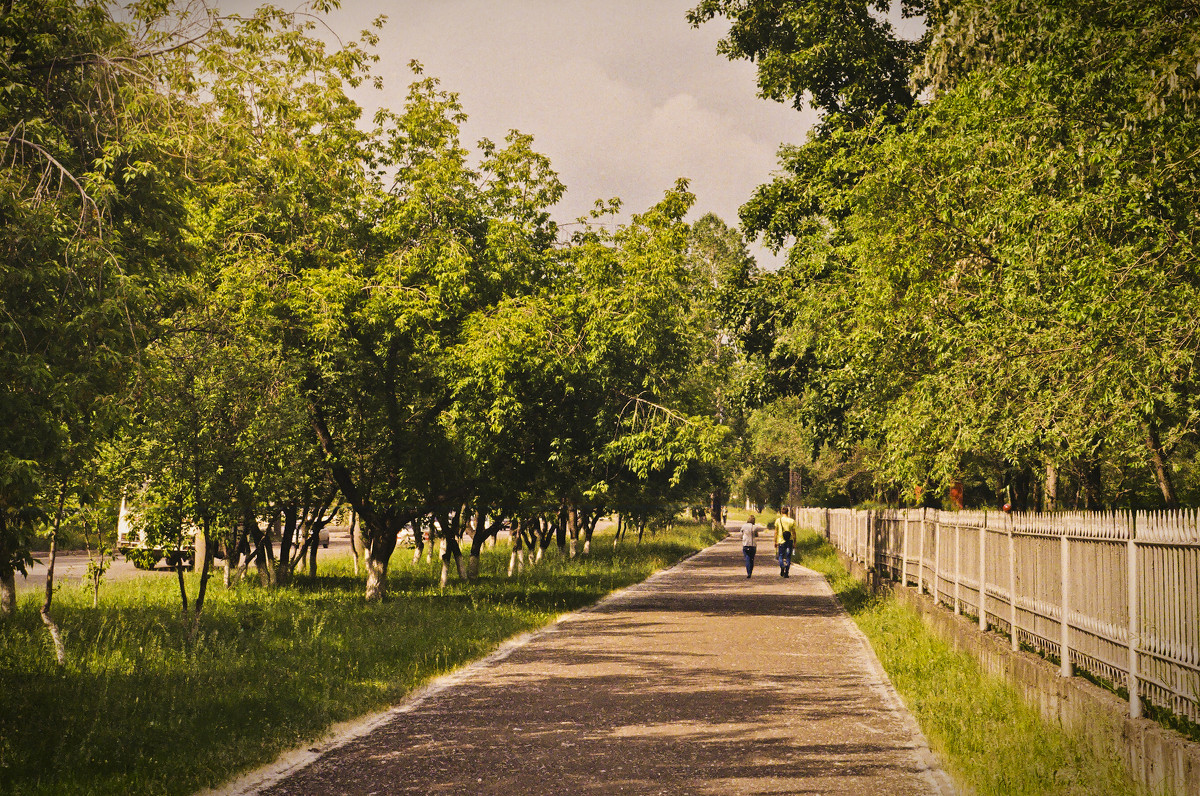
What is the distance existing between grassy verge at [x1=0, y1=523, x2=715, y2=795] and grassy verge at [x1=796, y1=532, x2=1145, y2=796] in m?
4.89

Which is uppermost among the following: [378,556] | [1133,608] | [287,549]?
[1133,608]

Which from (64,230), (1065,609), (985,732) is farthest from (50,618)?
(1065,609)

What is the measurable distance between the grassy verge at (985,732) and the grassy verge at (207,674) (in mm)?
4887

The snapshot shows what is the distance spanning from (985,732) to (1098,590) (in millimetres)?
1379

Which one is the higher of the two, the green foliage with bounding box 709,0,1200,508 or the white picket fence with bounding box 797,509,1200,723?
the green foliage with bounding box 709,0,1200,508

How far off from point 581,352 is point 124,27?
1002 centimetres

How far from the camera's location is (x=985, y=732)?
8289 mm

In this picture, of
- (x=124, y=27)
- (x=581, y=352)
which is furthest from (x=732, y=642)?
(x=124, y=27)

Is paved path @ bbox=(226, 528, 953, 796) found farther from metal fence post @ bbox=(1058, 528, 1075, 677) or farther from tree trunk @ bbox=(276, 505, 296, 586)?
tree trunk @ bbox=(276, 505, 296, 586)

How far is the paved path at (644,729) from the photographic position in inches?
278

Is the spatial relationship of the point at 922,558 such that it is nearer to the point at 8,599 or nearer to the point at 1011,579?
the point at 1011,579

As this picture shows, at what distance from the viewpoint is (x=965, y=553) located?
13797 millimetres

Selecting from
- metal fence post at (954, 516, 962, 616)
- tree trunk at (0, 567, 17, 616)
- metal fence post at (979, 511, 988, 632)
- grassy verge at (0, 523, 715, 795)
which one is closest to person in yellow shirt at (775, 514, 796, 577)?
grassy verge at (0, 523, 715, 795)

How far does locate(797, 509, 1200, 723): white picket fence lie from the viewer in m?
6.43
